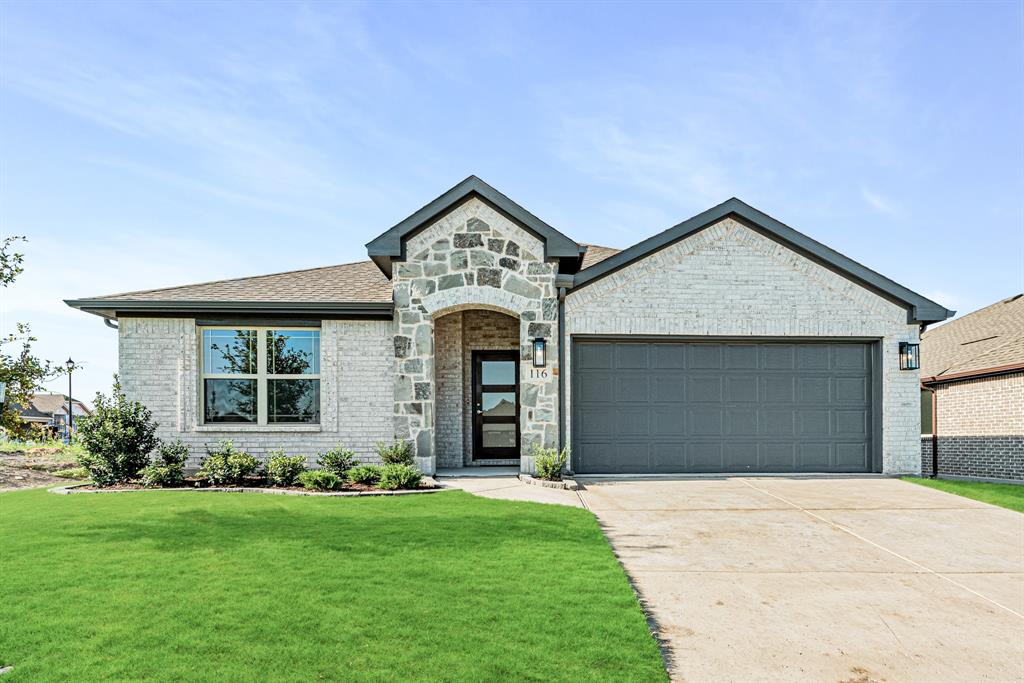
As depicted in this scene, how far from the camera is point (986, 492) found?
11555 mm

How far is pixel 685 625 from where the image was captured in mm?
5109

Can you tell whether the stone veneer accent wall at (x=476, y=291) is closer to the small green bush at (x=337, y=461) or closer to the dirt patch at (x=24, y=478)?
the small green bush at (x=337, y=461)

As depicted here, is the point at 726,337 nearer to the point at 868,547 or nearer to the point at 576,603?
the point at 868,547

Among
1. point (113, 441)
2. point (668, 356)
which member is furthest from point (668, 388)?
point (113, 441)

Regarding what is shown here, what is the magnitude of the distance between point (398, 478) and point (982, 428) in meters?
14.9

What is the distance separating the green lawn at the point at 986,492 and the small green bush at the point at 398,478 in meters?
8.91

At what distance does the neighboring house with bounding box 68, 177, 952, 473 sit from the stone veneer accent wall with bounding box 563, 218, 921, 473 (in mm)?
33

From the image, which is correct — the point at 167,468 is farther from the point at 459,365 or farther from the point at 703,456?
the point at 703,456

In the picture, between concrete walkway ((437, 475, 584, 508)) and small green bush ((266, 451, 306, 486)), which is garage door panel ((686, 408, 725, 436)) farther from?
small green bush ((266, 451, 306, 486))

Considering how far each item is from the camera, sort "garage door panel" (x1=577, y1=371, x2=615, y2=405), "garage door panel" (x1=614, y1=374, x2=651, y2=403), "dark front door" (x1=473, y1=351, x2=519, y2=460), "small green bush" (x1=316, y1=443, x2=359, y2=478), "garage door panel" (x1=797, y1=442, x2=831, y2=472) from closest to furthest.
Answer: "small green bush" (x1=316, y1=443, x2=359, y2=478), "garage door panel" (x1=577, y1=371, x2=615, y2=405), "garage door panel" (x1=614, y1=374, x2=651, y2=403), "garage door panel" (x1=797, y1=442, x2=831, y2=472), "dark front door" (x1=473, y1=351, x2=519, y2=460)

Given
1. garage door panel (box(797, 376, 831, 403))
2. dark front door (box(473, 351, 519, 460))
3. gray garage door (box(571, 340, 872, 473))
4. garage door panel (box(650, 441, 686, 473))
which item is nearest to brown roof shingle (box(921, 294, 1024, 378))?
gray garage door (box(571, 340, 872, 473))

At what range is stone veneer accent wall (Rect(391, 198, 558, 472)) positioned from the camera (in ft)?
40.7

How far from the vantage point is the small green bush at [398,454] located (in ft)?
39.2

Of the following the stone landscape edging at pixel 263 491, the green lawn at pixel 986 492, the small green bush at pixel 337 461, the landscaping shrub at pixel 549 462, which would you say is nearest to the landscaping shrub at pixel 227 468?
the stone landscape edging at pixel 263 491
